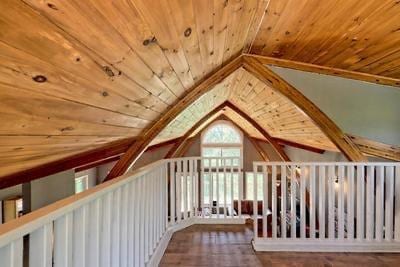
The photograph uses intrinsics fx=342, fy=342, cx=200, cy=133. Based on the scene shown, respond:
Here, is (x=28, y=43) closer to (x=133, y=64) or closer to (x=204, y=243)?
(x=133, y=64)

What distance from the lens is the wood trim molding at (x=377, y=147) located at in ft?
13.1

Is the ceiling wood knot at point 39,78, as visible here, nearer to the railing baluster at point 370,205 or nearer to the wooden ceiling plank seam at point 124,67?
the wooden ceiling plank seam at point 124,67

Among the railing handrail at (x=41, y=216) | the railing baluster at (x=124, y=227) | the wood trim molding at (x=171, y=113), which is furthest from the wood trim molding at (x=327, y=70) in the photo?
the railing handrail at (x=41, y=216)

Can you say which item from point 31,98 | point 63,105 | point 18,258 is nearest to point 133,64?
point 63,105

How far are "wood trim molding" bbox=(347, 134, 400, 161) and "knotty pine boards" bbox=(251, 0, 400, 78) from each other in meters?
0.87

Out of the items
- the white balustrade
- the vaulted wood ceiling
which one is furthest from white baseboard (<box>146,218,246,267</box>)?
the vaulted wood ceiling

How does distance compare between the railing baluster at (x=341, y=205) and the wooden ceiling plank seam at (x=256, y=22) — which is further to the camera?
the railing baluster at (x=341, y=205)

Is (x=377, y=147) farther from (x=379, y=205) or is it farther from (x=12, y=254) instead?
(x=12, y=254)

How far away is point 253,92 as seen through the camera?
521 cm

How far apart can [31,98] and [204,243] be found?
3173mm

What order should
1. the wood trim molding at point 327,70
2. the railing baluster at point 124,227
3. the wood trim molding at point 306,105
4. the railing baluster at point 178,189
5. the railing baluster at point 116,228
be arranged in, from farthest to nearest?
the railing baluster at point 178,189 < the wood trim molding at point 306,105 < the wood trim molding at point 327,70 < the railing baluster at point 124,227 < the railing baluster at point 116,228

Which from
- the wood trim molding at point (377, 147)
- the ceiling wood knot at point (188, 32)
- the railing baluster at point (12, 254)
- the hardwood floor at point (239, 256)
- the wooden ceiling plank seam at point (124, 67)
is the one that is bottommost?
the hardwood floor at point (239, 256)

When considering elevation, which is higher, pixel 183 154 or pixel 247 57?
pixel 247 57

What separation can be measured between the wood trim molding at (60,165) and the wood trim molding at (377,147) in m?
2.63
